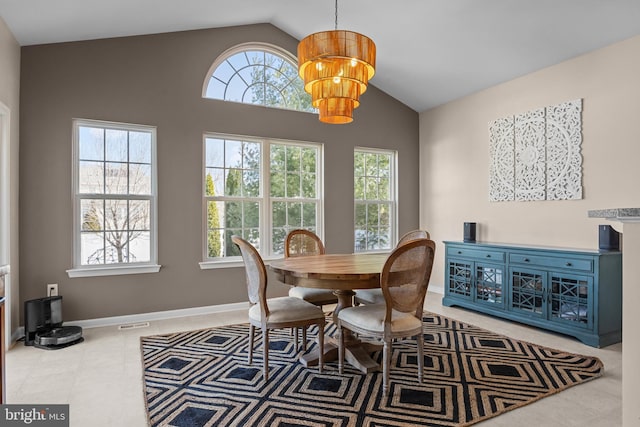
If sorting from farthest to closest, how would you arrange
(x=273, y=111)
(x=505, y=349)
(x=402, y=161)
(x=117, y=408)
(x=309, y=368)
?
(x=402, y=161), (x=273, y=111), (x=505, y=349), (x=309, y=368), (x=117, y=408)

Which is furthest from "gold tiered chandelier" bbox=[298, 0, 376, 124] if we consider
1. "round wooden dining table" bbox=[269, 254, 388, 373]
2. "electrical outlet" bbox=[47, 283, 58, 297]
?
"electrical outlet" bbox=[47, 283, 58, 297]

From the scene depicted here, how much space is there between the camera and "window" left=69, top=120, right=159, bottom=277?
393cm

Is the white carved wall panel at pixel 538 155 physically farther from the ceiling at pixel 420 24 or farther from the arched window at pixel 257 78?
the arched window at pixel 257 78

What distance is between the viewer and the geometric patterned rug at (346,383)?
7.13 feet

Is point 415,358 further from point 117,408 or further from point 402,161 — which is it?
point 402,161

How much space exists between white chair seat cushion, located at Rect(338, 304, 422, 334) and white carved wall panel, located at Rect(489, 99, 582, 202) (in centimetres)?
265

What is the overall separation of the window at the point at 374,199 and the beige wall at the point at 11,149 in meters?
3.84

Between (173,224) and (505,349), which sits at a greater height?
(173,224)

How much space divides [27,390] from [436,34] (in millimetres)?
4742

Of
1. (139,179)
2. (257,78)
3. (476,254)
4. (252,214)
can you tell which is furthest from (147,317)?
(476,254)

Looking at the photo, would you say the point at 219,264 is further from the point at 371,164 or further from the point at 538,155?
the point at 538,155

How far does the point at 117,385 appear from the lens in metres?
2.56

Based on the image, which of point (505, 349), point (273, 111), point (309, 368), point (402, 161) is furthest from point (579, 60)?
point (309, 368)

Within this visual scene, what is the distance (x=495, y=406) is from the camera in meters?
2.26
